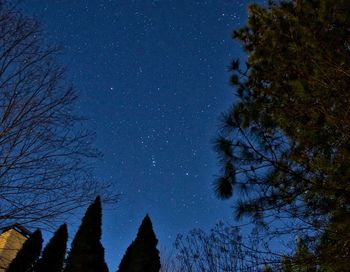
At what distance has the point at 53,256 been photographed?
10.9 metres

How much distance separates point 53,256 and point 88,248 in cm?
120

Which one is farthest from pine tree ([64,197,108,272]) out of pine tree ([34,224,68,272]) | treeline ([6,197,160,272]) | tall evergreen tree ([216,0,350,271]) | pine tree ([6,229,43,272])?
tall evergreen tree ([216,0,350,271])

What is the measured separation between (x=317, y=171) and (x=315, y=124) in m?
0.54

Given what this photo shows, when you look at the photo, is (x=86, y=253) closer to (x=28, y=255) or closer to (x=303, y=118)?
(x=28, y=255)

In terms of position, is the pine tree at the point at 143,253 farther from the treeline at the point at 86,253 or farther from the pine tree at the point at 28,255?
the pine tree at the point at 28,255

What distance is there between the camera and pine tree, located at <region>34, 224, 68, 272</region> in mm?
10734

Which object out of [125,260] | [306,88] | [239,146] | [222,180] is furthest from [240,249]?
[125,260]

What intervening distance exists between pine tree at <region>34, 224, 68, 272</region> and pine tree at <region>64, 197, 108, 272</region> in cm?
53

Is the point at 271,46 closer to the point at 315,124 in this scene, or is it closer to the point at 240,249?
the point at 315,124

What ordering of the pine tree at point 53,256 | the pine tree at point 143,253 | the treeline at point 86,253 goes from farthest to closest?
1. the pine tree at point 53,256
2. the treeline at point 86,253
3. the pine tree at point 143,253

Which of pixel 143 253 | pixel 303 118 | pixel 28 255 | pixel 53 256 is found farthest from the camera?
pixel 28 255

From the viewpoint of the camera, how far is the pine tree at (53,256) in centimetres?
1073

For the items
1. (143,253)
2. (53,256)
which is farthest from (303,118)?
(53,256)

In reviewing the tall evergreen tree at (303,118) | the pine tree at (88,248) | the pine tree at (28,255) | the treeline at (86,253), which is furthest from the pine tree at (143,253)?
the tall evergreen tree at (303,118)
